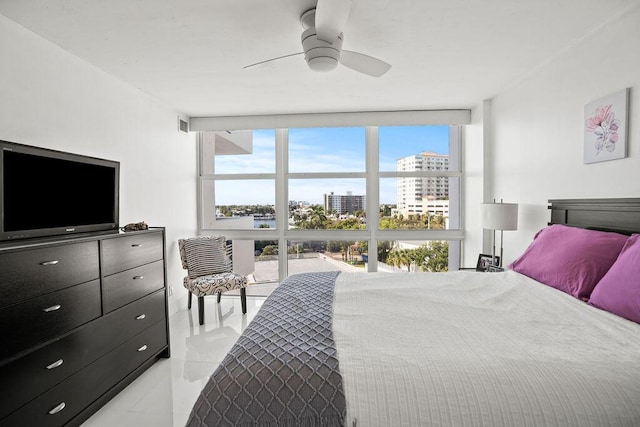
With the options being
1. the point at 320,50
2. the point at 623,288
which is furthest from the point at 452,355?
the point at 320,50

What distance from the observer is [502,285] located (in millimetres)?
2086

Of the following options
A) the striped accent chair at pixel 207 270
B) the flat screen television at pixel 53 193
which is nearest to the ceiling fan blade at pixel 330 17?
the flat screen television at pixel 53 193

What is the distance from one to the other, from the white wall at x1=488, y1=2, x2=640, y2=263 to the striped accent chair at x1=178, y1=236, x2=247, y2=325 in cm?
293

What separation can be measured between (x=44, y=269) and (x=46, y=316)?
0.81ft

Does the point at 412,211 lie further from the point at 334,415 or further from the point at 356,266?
the point at 334,415

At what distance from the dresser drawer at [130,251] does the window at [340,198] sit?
188cm

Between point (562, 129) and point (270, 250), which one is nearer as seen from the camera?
point (562, 129)

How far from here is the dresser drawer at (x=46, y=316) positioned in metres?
1.55

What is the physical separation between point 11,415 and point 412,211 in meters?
4.04

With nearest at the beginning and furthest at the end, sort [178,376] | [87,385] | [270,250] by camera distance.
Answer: [87,385], [178,376], [270,250]

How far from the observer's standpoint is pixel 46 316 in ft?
5.70

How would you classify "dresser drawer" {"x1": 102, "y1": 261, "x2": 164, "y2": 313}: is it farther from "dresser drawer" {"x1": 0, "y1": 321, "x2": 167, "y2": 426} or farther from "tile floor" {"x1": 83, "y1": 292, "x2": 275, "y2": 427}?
"tile floor" {"x1": 83, "y1": 292, "x2": 275, "y2": 427}

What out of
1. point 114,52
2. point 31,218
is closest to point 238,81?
point 114,52

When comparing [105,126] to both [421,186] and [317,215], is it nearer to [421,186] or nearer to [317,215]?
[317,215]
